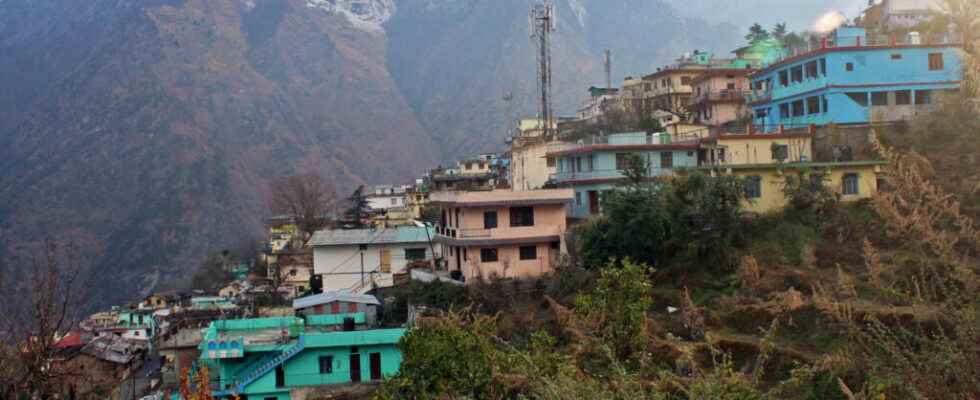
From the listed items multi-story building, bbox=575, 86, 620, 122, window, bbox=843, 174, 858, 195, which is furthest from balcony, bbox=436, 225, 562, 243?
multi-story building, bbox=575, 86, 620, 122

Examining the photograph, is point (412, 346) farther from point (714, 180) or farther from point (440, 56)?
point (440, 56)

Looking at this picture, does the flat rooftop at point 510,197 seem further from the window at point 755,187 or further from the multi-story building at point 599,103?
the multi-story building at point 599,103

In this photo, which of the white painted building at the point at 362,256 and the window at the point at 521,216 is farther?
the white painted building at the point at 362,256

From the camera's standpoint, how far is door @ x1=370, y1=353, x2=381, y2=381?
27.2 m

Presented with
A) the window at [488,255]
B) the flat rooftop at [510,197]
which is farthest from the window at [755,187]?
the window at [488,255]

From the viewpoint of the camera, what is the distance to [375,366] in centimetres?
2727

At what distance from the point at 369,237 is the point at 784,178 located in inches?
690

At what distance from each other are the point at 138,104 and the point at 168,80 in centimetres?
1092

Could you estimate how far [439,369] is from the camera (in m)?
15.6

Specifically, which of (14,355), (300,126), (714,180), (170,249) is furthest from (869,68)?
(300,126)

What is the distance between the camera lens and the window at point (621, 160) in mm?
33875

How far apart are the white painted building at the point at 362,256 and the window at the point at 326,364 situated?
892cm

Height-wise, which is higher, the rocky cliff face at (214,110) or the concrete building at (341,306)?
the rocky cliff face at (214,110)

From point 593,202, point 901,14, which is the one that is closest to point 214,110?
point 593,202
